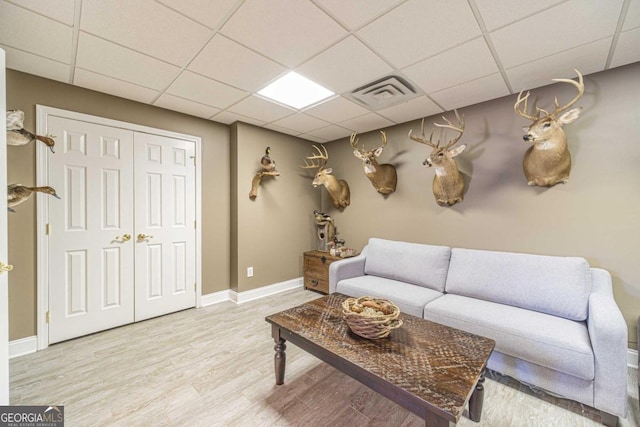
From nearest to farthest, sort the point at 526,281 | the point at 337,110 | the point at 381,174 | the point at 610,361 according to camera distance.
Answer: the point at 610,361, the point at 526,281, the point at 337,110, the point at 381,174

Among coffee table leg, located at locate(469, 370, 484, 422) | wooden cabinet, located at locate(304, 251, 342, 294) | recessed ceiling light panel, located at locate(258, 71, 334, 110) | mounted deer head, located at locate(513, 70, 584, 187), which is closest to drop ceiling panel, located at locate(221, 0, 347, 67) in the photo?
recessed ceiling light panel, located at locate(258, 71, 334, 110)

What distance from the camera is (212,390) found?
5.82 ft

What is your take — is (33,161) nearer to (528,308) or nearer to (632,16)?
(528,308)

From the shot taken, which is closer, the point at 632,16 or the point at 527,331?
the point at 632,16

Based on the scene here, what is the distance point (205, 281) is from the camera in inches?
131

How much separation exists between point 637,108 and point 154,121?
454 centimetres

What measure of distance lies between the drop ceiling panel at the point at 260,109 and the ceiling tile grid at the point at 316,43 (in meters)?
0.22

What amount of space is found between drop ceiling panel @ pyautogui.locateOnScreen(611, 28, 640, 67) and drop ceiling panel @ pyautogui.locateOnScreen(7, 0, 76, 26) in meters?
3.50

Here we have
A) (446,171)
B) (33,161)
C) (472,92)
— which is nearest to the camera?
Result: (33,161)

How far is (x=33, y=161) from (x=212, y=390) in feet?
8.24

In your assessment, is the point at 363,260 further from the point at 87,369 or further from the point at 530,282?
the point at 87,369

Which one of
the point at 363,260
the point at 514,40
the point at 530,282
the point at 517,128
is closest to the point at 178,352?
the point at 363,260

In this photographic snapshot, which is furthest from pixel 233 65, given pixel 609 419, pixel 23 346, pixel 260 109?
pixel 609 419

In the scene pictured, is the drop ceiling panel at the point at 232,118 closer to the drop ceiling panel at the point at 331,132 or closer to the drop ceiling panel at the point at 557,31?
the drop ceiling panel at the point at 331,132
